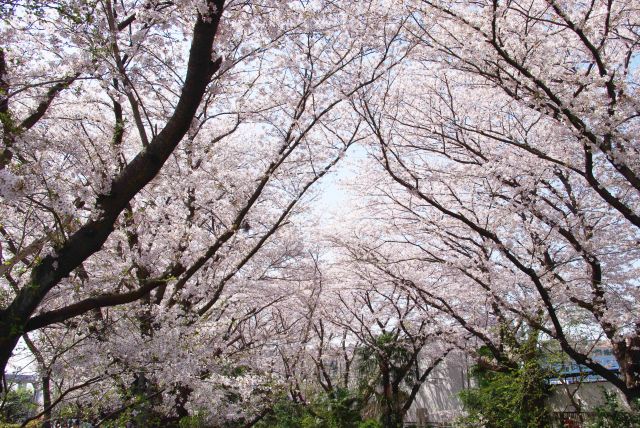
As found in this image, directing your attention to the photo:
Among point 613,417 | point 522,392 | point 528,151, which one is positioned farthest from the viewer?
point 522,392

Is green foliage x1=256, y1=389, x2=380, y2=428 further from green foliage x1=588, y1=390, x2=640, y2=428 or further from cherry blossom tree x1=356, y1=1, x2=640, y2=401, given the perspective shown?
green foliage x1=588, y1=390, x2=640, y2=428

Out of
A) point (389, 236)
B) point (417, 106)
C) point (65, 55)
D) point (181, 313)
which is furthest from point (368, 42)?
point (389, 236)

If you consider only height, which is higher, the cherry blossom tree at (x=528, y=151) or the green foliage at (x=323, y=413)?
the cherry blossom tree at (x=528, y=151)

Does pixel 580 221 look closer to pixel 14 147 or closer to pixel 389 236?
pixel 389 236

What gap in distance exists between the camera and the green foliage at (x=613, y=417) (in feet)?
25.3

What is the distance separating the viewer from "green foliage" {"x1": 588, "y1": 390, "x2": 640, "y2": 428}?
7703 mm

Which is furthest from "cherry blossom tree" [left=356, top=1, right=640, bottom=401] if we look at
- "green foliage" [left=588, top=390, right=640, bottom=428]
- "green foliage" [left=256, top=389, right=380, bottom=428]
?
"green foliage" [left=256, top=389, right=380, bottom=428]

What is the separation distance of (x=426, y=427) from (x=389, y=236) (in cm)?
631

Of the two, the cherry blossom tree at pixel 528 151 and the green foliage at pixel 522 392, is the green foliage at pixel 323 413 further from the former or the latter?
the cherry blossom tree at pixel 528 151

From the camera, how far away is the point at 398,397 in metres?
15.0

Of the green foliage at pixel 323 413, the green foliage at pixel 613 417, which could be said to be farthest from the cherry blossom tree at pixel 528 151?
the green foliage at pixel 323 413

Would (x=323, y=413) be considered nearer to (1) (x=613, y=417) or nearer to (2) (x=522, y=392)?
(2) (x=522, y=392)

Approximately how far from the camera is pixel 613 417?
7871mm

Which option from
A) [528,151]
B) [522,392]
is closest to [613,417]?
[522,392]
